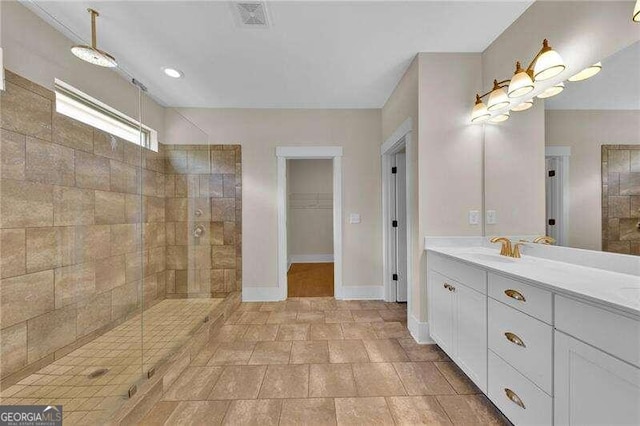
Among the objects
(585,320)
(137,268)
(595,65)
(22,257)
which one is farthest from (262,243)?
(595,65)

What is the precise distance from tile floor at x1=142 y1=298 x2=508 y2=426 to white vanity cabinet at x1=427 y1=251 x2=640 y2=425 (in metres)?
0.25

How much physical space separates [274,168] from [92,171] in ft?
6.05

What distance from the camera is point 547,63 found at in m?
1.50

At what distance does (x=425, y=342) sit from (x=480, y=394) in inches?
24.4

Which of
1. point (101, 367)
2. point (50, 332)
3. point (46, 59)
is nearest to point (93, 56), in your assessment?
point (46, 59)

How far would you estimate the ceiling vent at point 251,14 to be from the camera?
65.5 inches

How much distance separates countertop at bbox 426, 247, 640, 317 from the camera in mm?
842

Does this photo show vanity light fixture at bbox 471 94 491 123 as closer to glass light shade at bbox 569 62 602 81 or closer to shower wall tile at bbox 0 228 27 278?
glass light shade at bbox 569 62 602 81

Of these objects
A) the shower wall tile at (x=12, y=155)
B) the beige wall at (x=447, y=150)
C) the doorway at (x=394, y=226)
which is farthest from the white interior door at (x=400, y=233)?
the shower wall tile at (x=12, y=155)

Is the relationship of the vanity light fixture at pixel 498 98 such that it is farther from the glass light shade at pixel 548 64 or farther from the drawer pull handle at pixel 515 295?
the drawer pull handle at pixel 515 295

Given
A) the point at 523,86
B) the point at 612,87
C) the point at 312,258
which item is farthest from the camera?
the point at 312,258

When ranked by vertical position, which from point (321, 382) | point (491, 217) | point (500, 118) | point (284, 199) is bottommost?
point (321, 382)

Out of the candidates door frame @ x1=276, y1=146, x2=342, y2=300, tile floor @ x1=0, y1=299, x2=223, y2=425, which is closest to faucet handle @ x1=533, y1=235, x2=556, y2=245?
door frame @ x1=276, y1=146, x2=342, y2=300

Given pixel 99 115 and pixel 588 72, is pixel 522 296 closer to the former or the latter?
pixel 588 72
